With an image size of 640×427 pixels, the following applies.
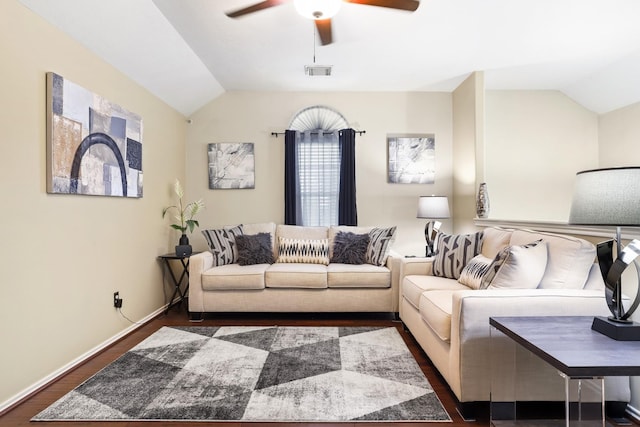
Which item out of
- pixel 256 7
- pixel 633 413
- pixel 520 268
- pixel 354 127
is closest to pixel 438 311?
pixel 520 268

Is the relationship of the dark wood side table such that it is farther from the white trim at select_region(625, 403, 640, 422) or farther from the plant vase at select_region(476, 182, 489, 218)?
the white trim at select_region(625, 403, 640, 422)

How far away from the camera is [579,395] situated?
4.77 feet

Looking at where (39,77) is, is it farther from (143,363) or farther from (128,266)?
(143,363)

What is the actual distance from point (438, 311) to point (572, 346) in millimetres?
858

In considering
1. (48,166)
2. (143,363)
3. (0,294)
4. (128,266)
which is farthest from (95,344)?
(48,166)

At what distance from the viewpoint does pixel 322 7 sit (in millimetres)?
2129

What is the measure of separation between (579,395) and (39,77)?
10.9 feet

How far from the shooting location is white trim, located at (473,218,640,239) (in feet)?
6.69

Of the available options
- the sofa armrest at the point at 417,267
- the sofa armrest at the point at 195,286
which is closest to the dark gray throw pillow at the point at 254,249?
the sofa armrest at the point at 195,286

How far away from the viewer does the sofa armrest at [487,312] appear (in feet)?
6.33

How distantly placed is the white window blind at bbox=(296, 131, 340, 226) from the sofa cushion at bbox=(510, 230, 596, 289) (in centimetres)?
289

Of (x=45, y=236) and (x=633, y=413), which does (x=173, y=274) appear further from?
(x=633, y=413)

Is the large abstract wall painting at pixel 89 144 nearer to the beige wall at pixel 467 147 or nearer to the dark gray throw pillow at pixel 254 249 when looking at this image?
the dark gray throw pillow at pixel 254 249

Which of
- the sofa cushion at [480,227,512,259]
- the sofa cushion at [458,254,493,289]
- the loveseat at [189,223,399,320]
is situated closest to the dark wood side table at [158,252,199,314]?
the loveseat at [189,223,399,320]
